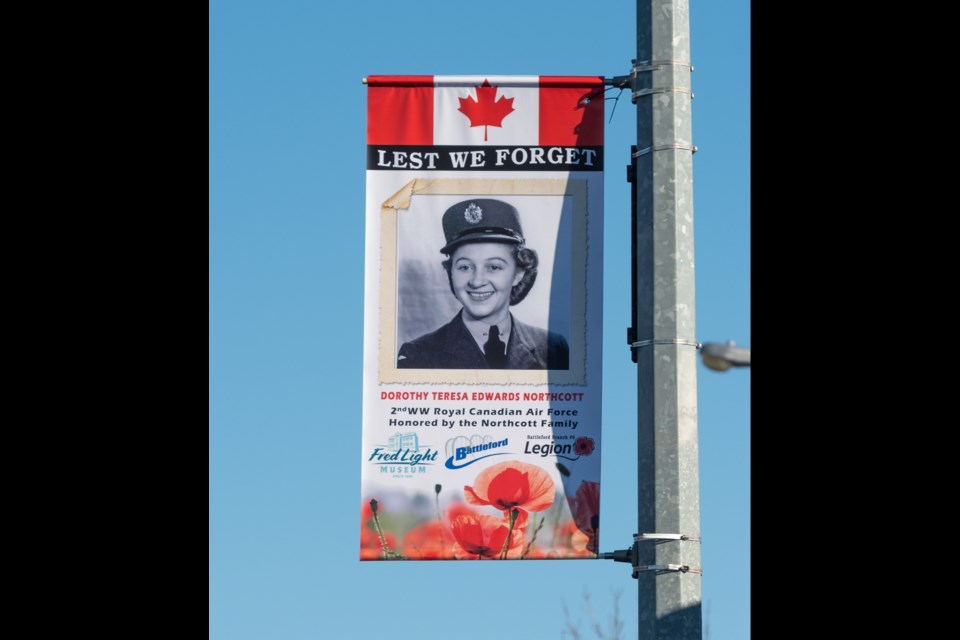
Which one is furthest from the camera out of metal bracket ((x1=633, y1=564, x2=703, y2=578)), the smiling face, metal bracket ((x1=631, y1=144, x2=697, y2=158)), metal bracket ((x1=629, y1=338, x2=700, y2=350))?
the smiling face

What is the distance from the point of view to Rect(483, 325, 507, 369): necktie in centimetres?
961

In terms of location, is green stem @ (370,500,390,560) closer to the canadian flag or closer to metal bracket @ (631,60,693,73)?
the canadian flag

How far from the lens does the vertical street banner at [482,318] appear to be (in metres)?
9.45

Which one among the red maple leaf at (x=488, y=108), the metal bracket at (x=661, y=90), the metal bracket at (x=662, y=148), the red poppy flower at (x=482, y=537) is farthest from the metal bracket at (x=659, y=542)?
the red maple leaf at (x=488, y=108)

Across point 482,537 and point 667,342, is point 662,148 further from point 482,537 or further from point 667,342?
point 482,537

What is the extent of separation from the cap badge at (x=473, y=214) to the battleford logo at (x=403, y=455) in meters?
1.22

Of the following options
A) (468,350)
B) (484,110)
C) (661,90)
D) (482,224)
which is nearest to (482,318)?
(468,350)

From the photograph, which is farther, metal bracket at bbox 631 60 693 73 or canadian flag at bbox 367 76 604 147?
canadian flag at bbox 367 76 604 147

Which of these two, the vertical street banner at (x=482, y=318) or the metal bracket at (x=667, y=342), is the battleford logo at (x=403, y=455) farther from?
the metal bracket at (x=667, y=342)

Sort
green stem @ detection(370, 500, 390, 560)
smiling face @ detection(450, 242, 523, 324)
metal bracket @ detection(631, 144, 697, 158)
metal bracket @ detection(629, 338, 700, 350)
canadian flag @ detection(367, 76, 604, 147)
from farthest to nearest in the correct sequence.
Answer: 1. canadian flag @ detection(367, 76, 604, 147)
2. smiling face @ detection(450, 242, 523, 324)
3. green stem @ detection(370, 500, 390, 560)
4. metal bracket @ detection(631, 144, 697, 158)
5. metal bracket @ detection(629, 338, 700, 350)

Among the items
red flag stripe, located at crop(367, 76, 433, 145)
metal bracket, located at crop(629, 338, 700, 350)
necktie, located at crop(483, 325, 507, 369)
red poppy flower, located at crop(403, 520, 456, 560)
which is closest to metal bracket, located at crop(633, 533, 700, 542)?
metal bracket, located at crop(629, 338, 700, 350)

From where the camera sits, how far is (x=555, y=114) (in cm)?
989
